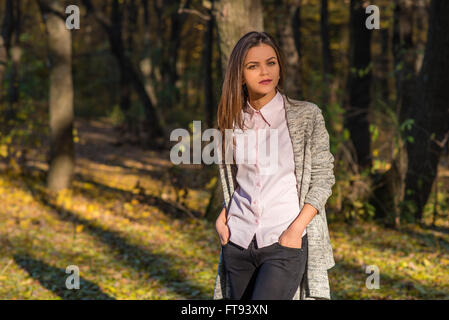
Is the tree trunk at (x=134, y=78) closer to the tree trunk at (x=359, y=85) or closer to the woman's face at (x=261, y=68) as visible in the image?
the tree trunk at (x=359, y=85)

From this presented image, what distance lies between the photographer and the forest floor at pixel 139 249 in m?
6.60

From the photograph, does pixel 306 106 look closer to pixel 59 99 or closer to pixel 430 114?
pixel 430 114

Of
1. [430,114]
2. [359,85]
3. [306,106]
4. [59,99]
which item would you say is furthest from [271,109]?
[59,99]

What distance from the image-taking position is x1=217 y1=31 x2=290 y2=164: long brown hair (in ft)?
9.46

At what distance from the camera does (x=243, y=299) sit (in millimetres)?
2928

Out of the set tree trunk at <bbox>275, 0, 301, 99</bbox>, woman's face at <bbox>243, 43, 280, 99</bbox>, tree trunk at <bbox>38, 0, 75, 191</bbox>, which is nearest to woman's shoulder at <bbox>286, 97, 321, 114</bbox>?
woman's face at <bbox>243, 43, 280, 99</bbox>

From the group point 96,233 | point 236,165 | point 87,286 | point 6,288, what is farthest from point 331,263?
point 96,233

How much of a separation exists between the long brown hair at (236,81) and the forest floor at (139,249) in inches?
151

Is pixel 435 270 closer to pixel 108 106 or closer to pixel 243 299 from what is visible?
pixel 243 299

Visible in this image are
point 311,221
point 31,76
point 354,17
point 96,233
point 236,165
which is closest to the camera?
point 311,221

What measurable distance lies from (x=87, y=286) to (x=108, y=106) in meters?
27.0

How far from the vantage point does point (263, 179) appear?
2.81 metres

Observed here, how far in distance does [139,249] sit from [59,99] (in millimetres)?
4627

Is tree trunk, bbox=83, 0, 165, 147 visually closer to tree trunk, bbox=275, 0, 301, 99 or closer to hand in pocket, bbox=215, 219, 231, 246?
tree trunk, bbox=275, 0, 301, 99
